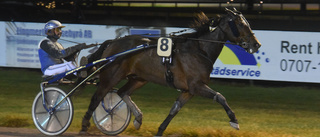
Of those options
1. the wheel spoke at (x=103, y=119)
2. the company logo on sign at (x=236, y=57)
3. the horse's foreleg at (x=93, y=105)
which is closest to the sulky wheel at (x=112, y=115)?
the wheel spoke at (x=103, y=119)

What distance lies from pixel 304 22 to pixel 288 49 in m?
2.52

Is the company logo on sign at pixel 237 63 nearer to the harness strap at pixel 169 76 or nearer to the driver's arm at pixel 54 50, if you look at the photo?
the harness strap at pixel 169 76

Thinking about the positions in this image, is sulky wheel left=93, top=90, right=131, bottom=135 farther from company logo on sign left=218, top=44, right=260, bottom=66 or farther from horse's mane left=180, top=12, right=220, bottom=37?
company logo on sign left=218, top=44, right=260, bottom=66

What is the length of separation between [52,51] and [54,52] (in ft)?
0.09

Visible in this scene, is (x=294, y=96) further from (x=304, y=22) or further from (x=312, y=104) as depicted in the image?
(x=304, y=22)

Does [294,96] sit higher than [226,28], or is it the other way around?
[226,28]

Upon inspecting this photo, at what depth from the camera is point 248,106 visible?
10.6 metres

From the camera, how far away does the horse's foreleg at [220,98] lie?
6.64 metres

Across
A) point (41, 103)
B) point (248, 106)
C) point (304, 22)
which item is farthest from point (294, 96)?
point (41, 103)

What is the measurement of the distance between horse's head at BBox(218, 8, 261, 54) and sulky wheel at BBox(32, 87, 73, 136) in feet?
7.18

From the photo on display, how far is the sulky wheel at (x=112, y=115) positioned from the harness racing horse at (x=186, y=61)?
6.3 inches

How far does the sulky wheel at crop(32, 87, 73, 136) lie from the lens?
7.23 metres

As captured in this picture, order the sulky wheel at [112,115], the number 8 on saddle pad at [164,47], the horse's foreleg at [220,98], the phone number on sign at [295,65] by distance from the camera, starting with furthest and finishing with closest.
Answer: the phone number on sign at [295,65], the sulky wheel at [112,115], the number 8 on saddle pad at [164,47], the horse's foreleg at [220,98]

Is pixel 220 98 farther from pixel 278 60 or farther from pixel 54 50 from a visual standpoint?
pixel 278 60
